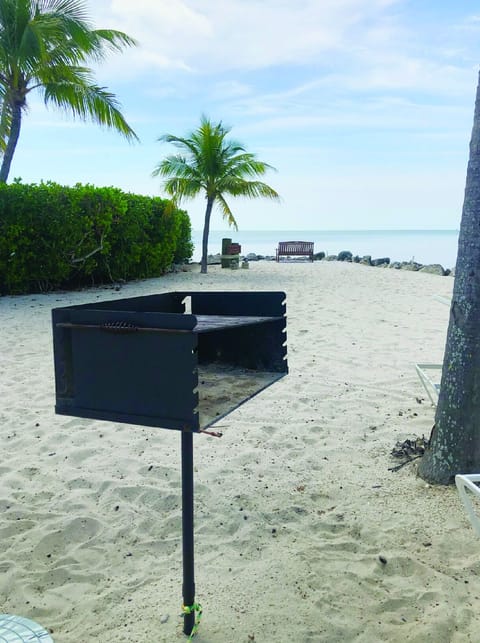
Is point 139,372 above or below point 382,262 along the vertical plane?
Result: above

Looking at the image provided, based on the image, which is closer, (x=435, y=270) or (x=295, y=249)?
(x=435, y=270)

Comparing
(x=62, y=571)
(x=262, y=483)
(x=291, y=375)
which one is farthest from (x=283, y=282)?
(x=62, y=571)

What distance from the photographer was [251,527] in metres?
2.76

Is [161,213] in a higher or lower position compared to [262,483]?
higher

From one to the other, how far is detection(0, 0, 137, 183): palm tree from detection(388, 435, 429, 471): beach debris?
12.6 metres

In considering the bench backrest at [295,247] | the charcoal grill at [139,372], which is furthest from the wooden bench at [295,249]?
the charcoal grill at [139,372]

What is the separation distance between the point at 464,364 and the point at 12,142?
13.4 m

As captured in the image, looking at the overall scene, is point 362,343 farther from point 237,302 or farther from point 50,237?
point 50,237

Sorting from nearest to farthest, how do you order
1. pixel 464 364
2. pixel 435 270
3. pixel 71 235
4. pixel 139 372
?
pixel 139 372, pixel 464 364, pixel 71 235, pixel 435 270

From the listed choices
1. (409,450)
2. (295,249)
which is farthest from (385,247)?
(409,450)

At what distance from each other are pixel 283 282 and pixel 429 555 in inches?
453

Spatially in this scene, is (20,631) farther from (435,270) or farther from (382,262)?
(382,262)

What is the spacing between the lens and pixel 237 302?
2520mm

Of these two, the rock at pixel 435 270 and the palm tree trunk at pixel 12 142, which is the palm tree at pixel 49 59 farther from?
the rock at pixel 435 270
